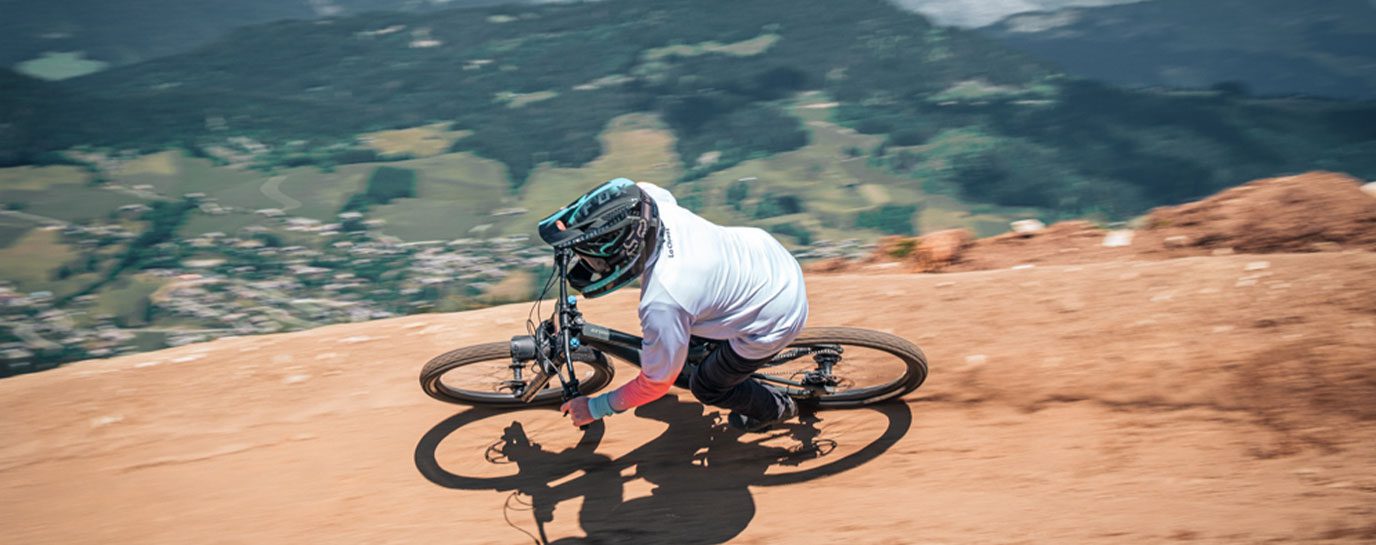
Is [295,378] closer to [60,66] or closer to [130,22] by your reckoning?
[60,66]

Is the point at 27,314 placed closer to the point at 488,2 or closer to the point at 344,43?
the point at 344,43

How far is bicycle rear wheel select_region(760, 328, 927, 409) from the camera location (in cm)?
→ 528

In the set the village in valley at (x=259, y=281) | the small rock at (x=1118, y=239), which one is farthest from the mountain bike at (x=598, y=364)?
the village in valley at (x=259, y=281)

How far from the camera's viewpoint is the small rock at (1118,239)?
9312 millimetres

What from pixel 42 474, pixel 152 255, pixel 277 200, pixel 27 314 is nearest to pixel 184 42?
pixel 277 200

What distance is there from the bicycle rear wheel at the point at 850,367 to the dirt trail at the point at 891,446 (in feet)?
0.64

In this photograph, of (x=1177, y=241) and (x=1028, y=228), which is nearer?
(x=1177, y=241)

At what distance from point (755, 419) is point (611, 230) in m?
1.89

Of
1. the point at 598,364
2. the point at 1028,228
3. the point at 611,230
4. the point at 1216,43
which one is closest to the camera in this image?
the point at 611,230

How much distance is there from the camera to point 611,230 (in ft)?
13.5

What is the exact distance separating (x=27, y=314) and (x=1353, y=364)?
6731 centimetres

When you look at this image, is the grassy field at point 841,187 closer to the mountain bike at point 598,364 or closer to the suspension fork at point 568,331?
the mountain bike at point 598,364

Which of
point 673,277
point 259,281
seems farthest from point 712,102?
point 673,277

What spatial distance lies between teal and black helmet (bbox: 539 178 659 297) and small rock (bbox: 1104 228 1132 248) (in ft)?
22.8
